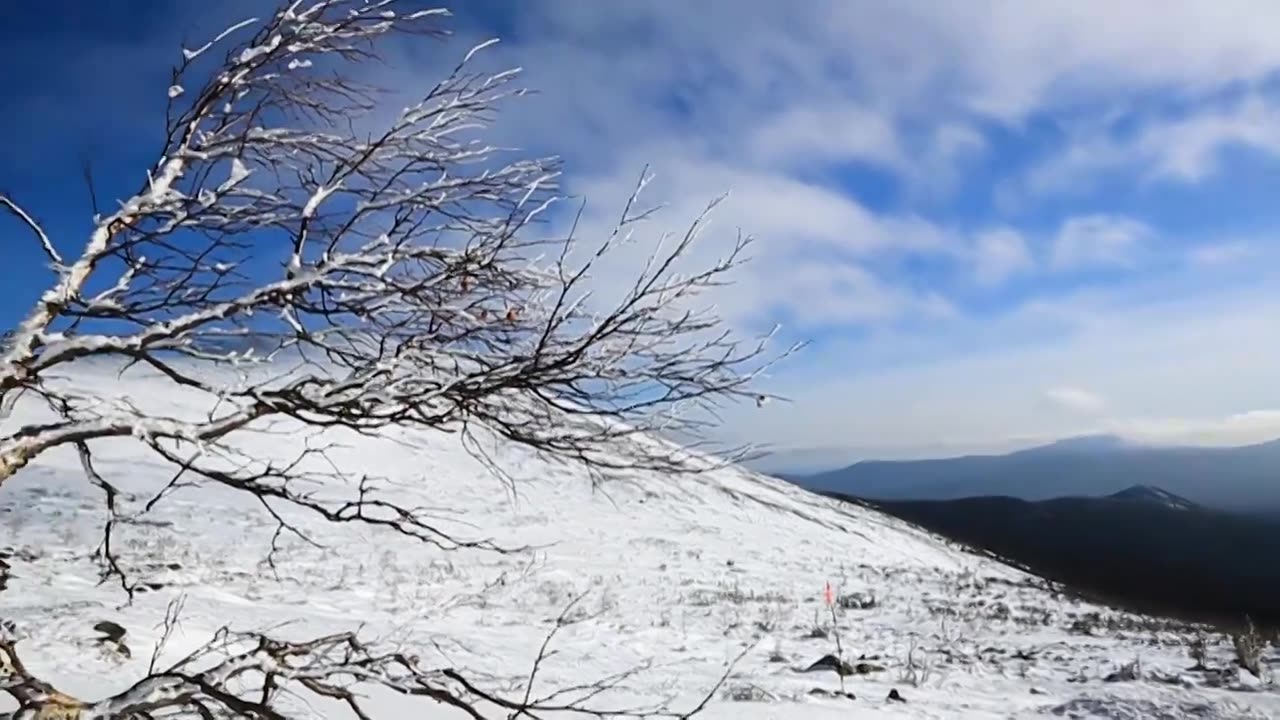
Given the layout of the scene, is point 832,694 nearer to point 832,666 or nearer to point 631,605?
point 832,666

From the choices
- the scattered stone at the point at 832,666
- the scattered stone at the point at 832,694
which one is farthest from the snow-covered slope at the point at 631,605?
the scattered stone at the point at 832,666

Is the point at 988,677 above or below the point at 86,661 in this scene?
below

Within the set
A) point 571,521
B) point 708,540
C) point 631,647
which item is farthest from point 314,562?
point 708,540

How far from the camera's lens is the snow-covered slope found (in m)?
6.36

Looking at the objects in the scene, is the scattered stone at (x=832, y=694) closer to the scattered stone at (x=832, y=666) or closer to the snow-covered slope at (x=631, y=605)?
the snow-covered slope at (x=631, y=605)

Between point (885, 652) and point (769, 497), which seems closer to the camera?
point (769, 497)

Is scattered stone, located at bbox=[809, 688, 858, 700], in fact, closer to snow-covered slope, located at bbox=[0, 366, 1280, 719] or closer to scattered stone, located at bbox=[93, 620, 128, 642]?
snow-covered slope, located at bbox=[0, 366, 1280, 719]

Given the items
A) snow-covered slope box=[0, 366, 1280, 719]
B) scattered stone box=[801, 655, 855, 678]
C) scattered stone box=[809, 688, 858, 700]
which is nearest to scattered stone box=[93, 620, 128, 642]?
snow-covered slope box=[0, 366, 1280, 719]

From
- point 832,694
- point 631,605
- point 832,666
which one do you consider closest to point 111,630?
point 832,694

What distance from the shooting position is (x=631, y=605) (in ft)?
42.2

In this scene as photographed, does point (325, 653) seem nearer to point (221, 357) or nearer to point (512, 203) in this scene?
point (221, 357)

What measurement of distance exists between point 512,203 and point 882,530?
91.9 ft

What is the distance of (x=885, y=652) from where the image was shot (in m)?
9.61

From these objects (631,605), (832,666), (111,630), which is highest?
(111,630)
